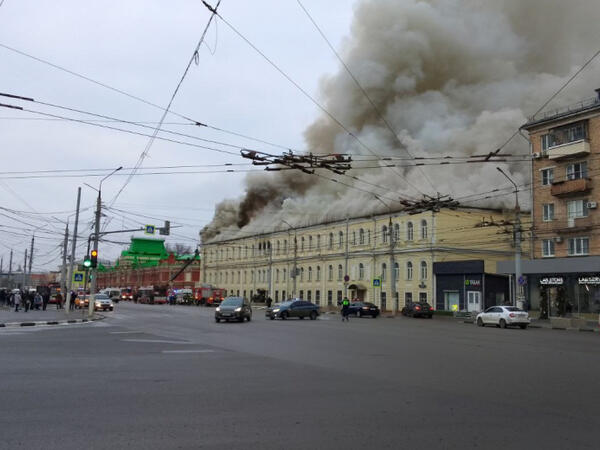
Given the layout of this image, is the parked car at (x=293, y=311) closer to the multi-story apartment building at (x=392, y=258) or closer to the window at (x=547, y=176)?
the multi-story apartment building at (x=392, y=258)

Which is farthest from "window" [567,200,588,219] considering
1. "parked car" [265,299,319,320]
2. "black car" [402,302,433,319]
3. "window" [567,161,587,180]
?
"parked car" [265,299,319,320]

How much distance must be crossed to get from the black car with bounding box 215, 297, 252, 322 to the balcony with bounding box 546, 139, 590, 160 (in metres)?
27.2

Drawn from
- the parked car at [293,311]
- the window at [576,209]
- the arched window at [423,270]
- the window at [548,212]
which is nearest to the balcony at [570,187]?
the window at [576,209]

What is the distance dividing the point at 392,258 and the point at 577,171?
16.0 m

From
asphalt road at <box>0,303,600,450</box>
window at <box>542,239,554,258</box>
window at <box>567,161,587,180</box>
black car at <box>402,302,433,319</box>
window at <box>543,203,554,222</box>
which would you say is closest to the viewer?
asphalt road at <box>0,303,600,450</box>

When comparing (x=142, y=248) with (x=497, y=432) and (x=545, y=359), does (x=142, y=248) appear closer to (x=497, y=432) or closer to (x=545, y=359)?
(x=545, y=359)

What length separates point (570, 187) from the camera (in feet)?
136

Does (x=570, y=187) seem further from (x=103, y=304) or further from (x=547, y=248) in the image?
(x=103, y=304)

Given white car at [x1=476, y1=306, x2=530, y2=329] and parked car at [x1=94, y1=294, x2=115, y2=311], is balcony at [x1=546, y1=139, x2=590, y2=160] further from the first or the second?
parked car at [x1=94, y1=294, x2=115, y2=311]

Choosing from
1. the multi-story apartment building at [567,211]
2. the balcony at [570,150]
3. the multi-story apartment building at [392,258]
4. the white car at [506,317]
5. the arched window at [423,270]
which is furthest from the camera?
the arched window at [423,270]

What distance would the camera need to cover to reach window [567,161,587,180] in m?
41.6

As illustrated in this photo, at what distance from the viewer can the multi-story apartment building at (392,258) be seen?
164 ft

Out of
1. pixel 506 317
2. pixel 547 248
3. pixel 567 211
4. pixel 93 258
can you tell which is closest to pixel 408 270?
pixel 547 248

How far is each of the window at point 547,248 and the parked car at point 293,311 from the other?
20.4 m
